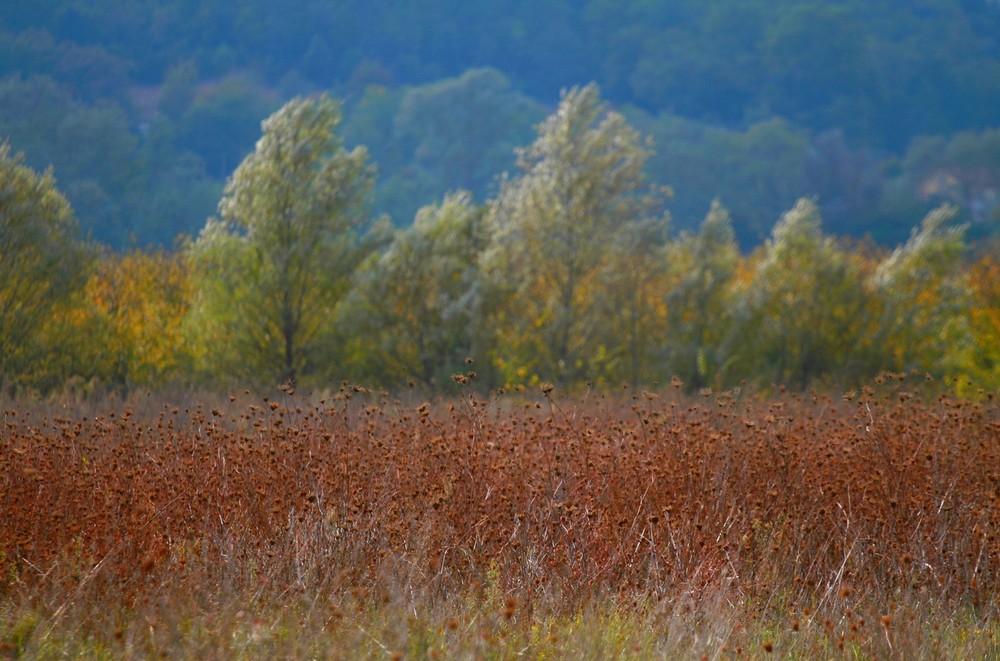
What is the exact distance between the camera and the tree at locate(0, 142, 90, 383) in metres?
19.3

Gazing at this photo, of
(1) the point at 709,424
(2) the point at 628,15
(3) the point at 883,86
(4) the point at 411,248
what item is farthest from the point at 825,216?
(1) the point at 709,424

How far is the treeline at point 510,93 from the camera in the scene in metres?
64.6

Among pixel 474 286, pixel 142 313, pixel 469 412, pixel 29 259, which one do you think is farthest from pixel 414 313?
pixel 469 412

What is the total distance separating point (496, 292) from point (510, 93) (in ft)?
247

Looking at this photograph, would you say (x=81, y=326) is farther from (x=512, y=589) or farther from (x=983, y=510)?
(x=983, y=510)

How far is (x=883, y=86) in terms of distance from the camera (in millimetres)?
104250

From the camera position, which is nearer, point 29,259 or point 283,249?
point 29,259

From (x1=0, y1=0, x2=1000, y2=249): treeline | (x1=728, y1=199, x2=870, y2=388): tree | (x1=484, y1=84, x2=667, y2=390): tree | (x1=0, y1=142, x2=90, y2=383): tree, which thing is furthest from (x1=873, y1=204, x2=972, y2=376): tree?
(x1=0, y1=0, x2=1000, y2=249): treeline

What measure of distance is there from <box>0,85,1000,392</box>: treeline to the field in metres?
12.6

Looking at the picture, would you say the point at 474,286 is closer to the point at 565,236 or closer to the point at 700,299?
the point at 565,236

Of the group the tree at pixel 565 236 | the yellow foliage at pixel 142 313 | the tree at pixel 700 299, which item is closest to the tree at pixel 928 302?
the tree at pixel 700 299

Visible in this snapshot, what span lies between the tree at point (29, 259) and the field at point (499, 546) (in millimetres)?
11515

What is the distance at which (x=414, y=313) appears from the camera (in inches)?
944

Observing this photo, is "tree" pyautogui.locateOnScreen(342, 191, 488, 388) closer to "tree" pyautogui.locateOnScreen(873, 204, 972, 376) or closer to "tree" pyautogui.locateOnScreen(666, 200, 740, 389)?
"tree" pyautogui.locateOnScreen(666, 200, 740, 389)
